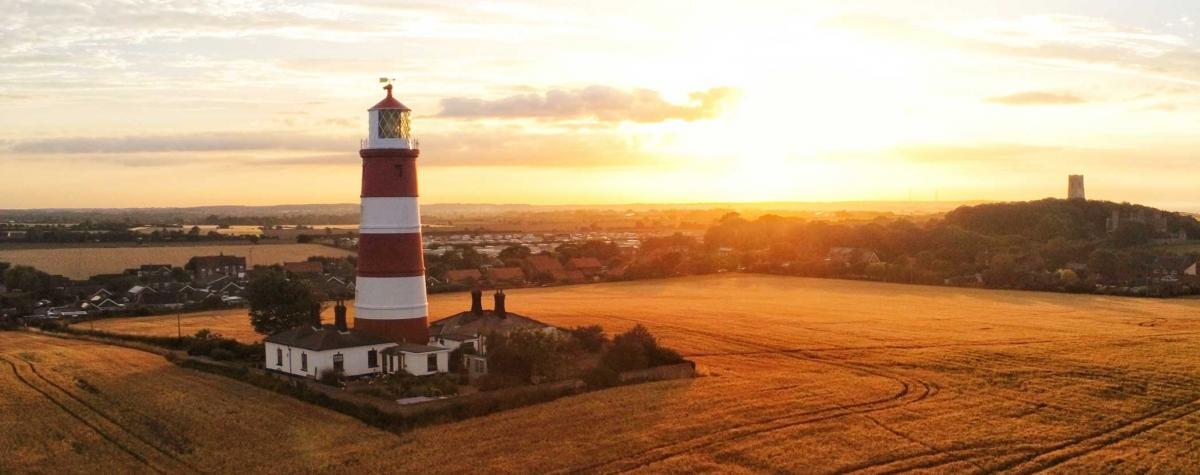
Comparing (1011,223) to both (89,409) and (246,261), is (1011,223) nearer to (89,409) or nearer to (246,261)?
(246,261)

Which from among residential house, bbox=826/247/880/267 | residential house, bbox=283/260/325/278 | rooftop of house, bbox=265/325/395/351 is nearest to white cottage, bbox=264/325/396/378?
rooftop of house, bbox=265/325/395/351

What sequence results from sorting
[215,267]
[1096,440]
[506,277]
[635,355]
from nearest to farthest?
[1096,440]
[635,355]
[506,277]
[215,267]

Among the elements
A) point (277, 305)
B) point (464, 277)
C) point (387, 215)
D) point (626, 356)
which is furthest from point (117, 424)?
point (464, 277)

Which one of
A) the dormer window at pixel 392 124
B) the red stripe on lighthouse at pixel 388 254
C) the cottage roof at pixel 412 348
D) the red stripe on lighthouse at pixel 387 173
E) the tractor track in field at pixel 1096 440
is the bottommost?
the tractor track in field at pixel 1096 440

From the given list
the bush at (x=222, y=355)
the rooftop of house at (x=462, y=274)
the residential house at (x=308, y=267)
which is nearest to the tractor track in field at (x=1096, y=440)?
the bush at (x=222, y=355)

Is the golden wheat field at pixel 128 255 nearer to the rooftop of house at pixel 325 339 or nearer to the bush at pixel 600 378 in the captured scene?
the rooftop of house at pixel 325 339

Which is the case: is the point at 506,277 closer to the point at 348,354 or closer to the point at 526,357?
the point at 348,354

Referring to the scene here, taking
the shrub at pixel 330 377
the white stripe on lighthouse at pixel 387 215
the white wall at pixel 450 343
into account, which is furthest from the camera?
the white wall at pixel 450 343
